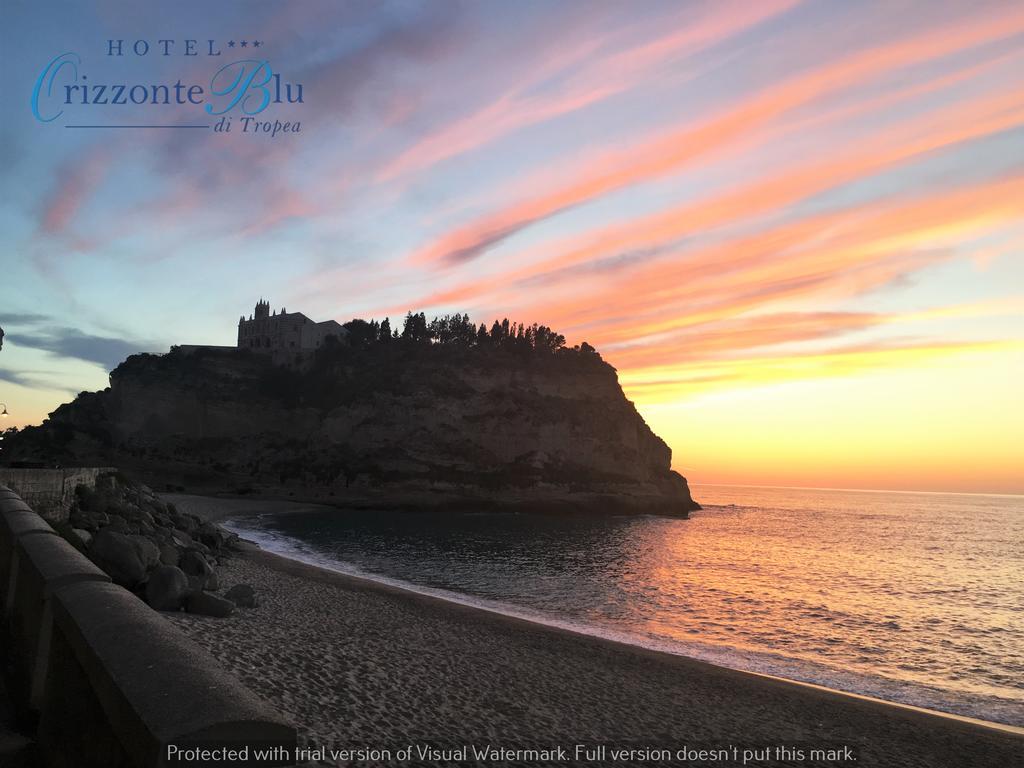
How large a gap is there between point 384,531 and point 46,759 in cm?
6299

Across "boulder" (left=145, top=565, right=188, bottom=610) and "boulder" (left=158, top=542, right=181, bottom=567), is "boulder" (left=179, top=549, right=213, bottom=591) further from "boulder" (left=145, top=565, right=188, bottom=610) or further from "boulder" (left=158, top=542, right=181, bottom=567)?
"boulder" (left=145, top=565, right=188, bottom=610)

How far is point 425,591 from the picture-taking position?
97.2 feet

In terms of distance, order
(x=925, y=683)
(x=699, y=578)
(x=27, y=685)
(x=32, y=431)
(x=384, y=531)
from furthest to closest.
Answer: (x=32, y=431)
(x=384, y=531)
(x=699, y=578)
(x=925, y=683)
(x=27, y=685)

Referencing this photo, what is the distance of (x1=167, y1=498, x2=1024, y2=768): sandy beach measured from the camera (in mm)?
9789

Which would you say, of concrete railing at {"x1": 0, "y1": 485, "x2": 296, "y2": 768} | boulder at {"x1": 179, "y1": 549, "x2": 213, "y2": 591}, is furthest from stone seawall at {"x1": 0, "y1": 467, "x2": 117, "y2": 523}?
concrete railing at {"x1": 0, "y1": 485, "x2": 296, "y2": 768}

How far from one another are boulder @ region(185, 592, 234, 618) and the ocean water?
13360mm

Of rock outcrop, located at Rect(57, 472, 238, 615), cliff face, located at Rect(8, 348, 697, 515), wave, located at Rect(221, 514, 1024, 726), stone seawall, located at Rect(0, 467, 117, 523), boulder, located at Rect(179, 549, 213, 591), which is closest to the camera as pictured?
rock outcrop, located at Rect(57, 472, 238, 615)

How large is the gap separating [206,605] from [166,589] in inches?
45.0

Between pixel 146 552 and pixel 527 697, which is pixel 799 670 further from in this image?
pixel 146 552

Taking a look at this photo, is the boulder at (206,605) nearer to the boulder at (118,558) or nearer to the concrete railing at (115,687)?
the boulder at (118,558)

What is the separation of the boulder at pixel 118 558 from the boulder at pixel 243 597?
3.53 meters

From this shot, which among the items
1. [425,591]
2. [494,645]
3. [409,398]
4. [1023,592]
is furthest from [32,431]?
[1023,592]

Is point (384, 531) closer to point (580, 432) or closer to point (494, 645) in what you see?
point (494, 645)

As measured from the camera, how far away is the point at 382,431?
118 m
